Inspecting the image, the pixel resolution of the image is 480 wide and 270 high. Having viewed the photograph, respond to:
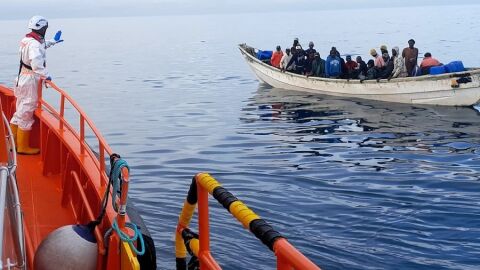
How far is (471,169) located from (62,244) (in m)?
10.7

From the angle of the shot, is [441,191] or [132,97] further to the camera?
[132,97]

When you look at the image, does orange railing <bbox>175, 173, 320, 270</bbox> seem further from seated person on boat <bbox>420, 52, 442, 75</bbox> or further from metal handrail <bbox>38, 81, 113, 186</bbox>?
seated person on boat <bbox>420, 52, 442, 75</bbox>

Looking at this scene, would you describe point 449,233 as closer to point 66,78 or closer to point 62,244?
point 62,244

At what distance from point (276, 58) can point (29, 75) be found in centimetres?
2211

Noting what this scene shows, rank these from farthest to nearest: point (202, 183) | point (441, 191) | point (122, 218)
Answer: point (441, 191) → point (122, 218) → point (202, 183)

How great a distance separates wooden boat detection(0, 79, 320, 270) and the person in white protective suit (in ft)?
0.73

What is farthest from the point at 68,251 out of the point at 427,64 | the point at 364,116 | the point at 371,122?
the point at 427,64

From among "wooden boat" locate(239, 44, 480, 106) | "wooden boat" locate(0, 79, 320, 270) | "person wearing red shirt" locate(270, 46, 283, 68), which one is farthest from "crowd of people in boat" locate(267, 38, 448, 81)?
"wooden boat" locate(0, 79, 320, 270)

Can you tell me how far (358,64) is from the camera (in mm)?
25859

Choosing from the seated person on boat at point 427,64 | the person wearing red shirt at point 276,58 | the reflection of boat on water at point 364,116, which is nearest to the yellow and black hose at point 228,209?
the reflection of boat on water at point 364,116

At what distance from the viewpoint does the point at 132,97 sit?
1233 inches

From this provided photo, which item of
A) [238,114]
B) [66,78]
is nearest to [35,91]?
[238,114]

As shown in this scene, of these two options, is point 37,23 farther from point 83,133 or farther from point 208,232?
point 208,232

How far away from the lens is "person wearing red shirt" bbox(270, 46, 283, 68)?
1153 inches
